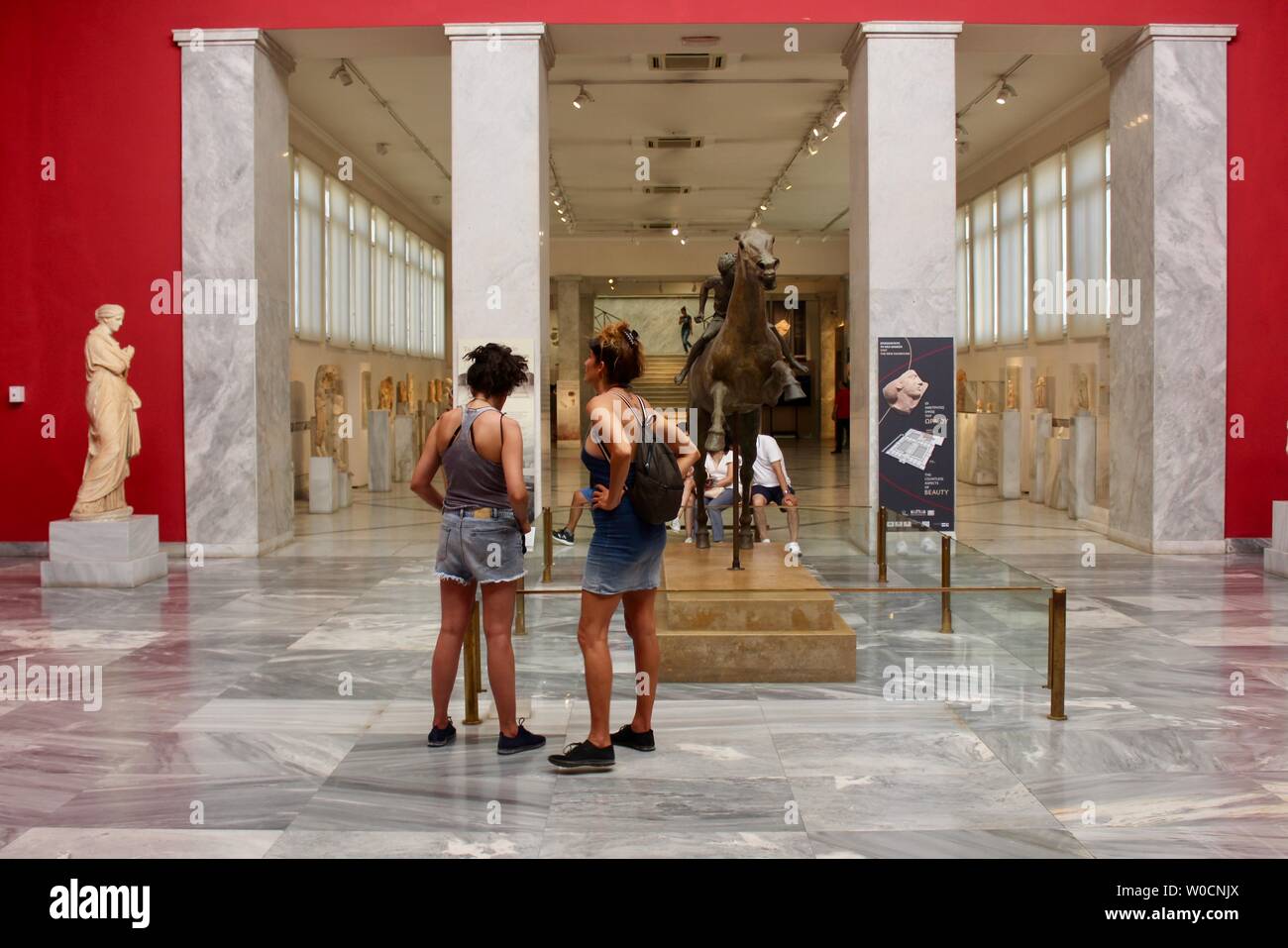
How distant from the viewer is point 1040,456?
1972 cm

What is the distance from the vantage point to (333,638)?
8.77 m

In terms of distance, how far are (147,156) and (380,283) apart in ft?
45.1

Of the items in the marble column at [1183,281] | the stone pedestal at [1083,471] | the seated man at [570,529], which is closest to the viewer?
the seated man at [570,529]

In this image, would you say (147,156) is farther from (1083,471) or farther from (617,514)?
(1083,471)

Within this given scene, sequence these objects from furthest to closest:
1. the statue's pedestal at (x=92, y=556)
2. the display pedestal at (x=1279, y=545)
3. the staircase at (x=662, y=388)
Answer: the staircase at (x=662, y=388)
the display pedestal at (x=1279, y=545)
the statue's pedestal at (x=92, y=556)

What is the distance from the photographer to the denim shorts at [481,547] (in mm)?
5559

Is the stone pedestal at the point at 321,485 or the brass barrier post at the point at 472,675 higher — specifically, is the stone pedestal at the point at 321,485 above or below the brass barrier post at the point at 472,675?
above

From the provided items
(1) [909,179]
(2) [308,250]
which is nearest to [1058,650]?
(1) [909,179]

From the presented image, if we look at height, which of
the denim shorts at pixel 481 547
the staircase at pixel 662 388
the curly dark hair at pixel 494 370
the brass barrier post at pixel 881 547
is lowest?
the brass barrier post at pixel 881 547

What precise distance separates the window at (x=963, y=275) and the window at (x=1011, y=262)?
2378mm

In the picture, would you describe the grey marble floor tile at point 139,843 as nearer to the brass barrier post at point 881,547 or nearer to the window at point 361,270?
the brass barrier post at point 881,547

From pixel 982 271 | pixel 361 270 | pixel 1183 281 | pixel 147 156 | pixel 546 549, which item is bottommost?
pixel 546 549

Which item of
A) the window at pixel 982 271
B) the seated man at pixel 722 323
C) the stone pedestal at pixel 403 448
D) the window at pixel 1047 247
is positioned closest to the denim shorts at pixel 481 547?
the seated man at pixel 722 323

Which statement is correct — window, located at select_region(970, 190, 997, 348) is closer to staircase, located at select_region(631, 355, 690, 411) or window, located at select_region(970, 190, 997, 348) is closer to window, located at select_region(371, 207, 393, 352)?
window, located at select_region(371, 207, 393, 352)
